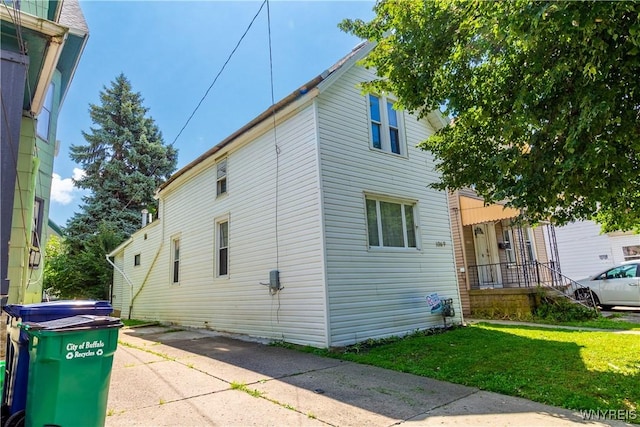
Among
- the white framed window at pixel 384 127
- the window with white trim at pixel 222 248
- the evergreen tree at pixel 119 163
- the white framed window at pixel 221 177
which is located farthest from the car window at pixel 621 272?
the evergreen tree at pixel 119 163

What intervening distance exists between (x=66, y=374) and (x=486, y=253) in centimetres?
1445

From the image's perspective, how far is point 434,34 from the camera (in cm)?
516

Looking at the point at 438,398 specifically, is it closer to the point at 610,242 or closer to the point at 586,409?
the point at 586,409

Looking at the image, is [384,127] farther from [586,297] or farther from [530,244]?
[586,297]

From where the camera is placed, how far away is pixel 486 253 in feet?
46.6

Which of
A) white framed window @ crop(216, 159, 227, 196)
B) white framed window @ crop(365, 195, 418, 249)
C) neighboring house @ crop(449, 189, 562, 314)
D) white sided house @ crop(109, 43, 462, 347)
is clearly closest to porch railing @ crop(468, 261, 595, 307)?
neighboring house @ crop(449, 189, 562, 314)

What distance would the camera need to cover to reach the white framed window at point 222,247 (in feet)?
34.1

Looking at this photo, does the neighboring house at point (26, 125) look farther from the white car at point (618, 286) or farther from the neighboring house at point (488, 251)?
the white car at point (618, 286)

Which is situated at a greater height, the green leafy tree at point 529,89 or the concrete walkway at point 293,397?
the green leafy tree at point 529,89

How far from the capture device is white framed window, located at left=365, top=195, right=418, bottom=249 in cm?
860

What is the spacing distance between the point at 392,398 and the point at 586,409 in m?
2.03

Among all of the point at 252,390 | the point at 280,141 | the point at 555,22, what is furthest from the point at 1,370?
the point at 280,141

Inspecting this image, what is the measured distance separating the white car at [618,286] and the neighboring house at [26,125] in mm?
16438

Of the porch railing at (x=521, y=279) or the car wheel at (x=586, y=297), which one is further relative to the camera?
the car wheel at (x=586, y=297)
